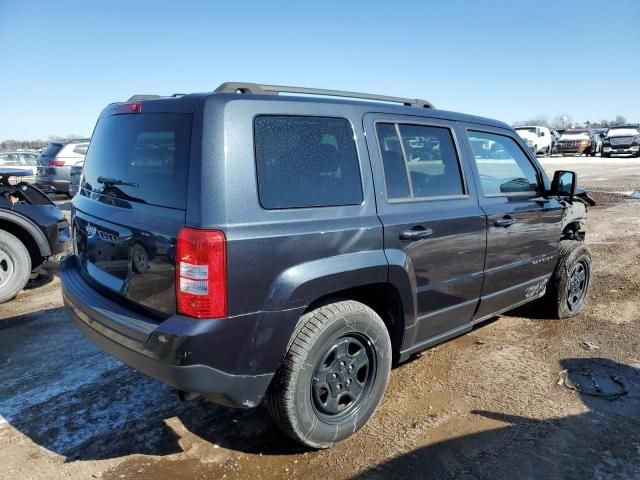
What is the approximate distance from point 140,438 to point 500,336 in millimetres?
3181

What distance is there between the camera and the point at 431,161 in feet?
11.3

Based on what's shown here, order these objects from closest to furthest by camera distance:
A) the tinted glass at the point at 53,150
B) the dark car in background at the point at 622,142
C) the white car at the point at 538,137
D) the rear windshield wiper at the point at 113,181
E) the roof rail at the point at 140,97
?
the rear windshield wiper at the point at 113,181 → the roof rail at the point at 140,97 → the tinted glass at the point at 53,150 → the dark car in background at the point at 622,142 → the white car at the point at 538,137

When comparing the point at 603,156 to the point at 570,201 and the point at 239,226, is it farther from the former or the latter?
the point at 239,226

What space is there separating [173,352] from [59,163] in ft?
43.4

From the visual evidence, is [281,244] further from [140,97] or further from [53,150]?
[53,150]

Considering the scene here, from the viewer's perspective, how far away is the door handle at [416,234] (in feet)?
10.0

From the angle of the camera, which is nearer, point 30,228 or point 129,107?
point 129,107

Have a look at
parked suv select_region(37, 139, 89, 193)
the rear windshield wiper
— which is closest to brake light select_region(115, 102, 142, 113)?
the rear windshield wiper

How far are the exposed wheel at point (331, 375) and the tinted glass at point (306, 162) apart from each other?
0.62 metres

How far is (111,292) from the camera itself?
111 inches

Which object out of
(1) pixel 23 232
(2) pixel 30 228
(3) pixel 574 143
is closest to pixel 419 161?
(2) pixel 30 228

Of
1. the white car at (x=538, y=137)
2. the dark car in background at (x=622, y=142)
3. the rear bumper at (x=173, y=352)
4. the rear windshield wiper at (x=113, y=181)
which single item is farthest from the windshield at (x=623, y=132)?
the rear bumper at (x=173, y=352)

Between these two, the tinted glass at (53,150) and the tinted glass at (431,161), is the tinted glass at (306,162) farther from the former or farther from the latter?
the tinted glass at (53,150)

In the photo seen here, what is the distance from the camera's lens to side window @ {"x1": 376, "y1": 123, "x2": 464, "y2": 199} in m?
3.14
